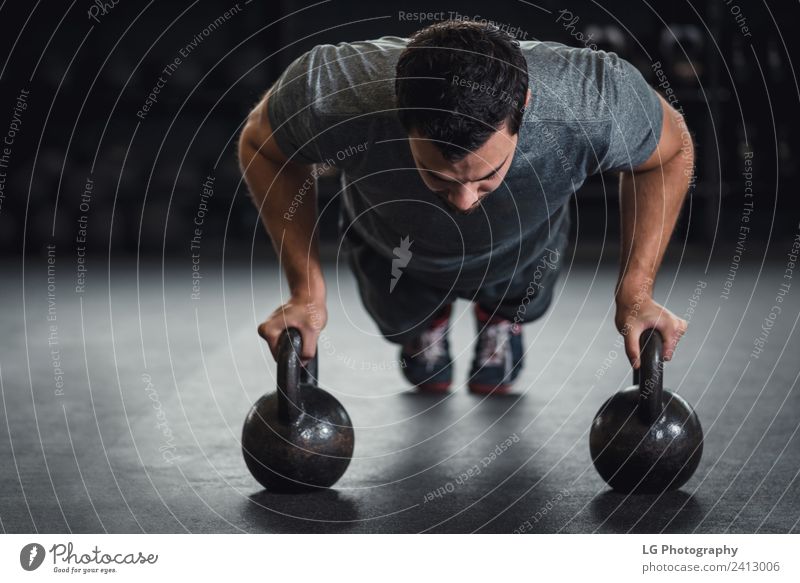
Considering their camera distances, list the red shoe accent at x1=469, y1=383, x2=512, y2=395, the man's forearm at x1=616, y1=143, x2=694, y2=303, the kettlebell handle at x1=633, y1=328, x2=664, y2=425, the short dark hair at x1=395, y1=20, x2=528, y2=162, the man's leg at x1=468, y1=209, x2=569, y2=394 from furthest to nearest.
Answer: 1. the red shoe accent at x1=469, y1=383, x2=512, y2=395
2. the man's leg at x1=468, y1=209, x2=569, y2=394
3. the man's forearm at x1=616, y1=143, x2=694, y2=303
4. the kettlebell handle at x1=633, y1=328, x2=664, y2=425
5. the short dark hair at x1=395, y1=20, x2=528, y2=162

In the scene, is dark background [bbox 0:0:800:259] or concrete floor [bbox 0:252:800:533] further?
dark background [bbox 0:0:800:259]

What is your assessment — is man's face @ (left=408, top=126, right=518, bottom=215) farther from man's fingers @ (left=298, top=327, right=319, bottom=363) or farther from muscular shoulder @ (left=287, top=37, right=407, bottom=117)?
man's fingers @ (left=298, top=327, right=319, bottom=363)

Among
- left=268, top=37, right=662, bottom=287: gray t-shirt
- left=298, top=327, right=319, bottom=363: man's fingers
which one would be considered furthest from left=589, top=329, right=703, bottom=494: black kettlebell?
left=298, top=327, right=319, bottom=363: man's fingers

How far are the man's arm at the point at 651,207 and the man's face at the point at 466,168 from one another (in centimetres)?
28

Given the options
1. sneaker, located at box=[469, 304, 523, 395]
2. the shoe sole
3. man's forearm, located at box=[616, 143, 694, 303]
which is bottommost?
the shoe sole

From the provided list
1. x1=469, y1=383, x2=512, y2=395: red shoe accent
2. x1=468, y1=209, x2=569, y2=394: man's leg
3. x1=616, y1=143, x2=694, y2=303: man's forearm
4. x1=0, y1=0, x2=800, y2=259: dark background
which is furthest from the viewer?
x1=0, y1=0, x2=800, y2=259: dark background

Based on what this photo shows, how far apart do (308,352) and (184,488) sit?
258 mm

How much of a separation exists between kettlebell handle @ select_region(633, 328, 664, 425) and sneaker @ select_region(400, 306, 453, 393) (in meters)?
0.72

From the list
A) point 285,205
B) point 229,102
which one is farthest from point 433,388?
point 229,102

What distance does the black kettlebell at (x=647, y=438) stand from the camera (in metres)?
1.25

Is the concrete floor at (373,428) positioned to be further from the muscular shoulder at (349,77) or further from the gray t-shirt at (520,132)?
the muscular shoulder at (349,77)

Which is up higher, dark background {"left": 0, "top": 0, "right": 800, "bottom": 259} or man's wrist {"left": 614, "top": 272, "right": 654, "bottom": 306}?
man's wrist {"left": 614, "top": 272, "right": 654, "bottom": 306}

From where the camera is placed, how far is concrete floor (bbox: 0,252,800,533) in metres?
1.24

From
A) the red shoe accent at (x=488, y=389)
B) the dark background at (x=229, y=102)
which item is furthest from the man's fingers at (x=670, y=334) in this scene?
the dark background at (x=229, y=102)
